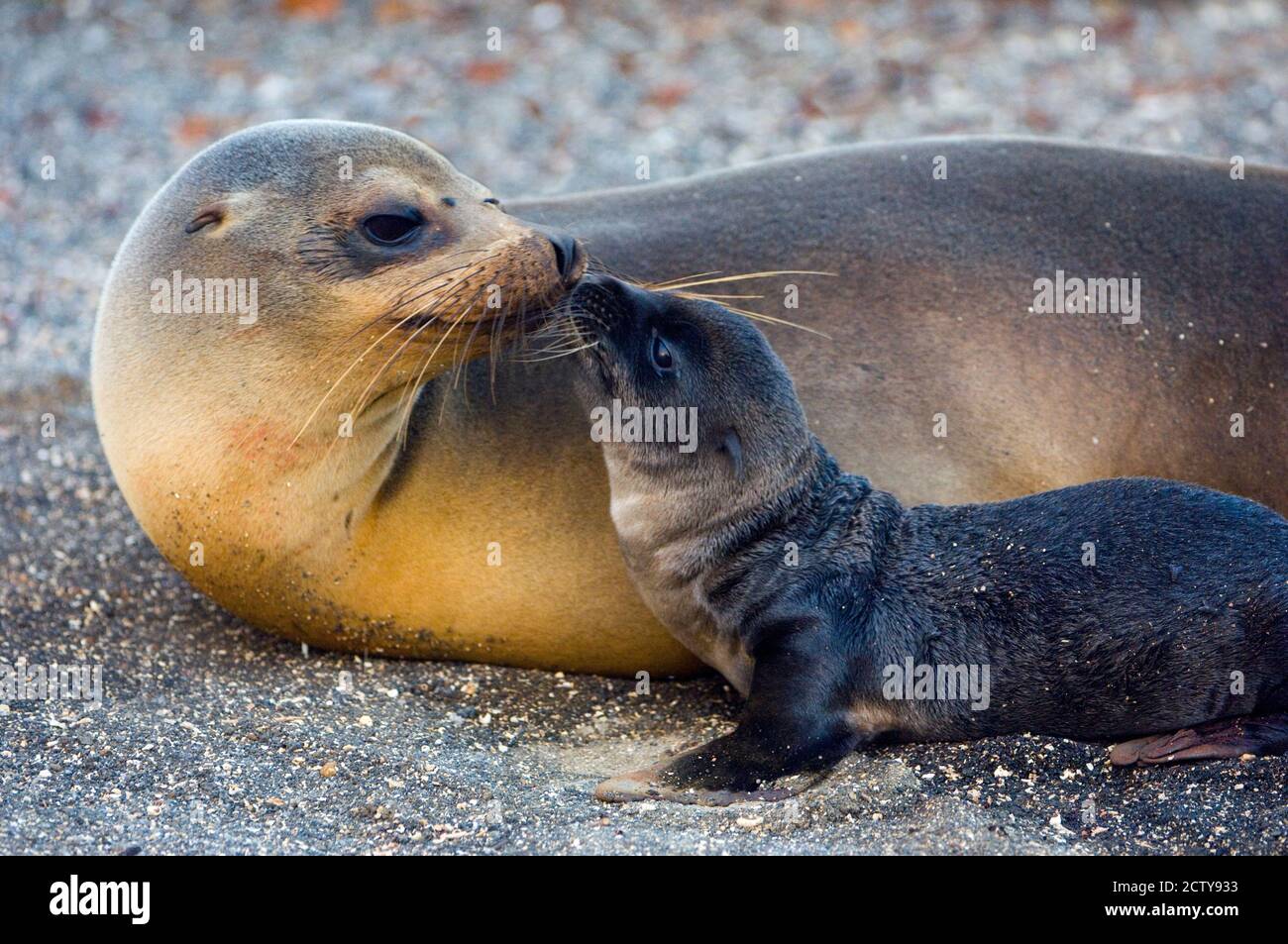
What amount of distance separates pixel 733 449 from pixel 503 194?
448cm

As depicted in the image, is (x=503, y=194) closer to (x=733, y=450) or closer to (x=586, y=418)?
(x=586, y=418)

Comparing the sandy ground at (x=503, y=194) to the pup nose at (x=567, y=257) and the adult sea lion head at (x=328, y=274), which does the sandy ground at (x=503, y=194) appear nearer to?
the adult sea lion head at (x=328, y=274)

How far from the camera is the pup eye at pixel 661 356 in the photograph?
4.07m

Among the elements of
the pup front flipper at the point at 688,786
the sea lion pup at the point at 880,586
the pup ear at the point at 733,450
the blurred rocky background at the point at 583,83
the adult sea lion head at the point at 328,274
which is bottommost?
the pup front flipper at the point at 688,786

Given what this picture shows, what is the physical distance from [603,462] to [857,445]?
72cm

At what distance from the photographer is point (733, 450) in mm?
4102

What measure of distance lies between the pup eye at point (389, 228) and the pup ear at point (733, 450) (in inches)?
36.9

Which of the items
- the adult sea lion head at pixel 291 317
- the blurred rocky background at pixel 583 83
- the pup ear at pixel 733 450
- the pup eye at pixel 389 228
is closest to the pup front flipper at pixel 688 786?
the pup ear at pixel 733 450

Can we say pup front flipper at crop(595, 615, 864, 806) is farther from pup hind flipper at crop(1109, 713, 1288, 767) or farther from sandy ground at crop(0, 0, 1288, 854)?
pup hind flipper at crop(1109, 713, 1288, 767)

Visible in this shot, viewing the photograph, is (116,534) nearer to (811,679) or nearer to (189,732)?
(189,732)

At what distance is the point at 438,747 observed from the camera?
13.0 ft

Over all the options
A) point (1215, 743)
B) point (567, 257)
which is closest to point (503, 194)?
point (567, 257)
